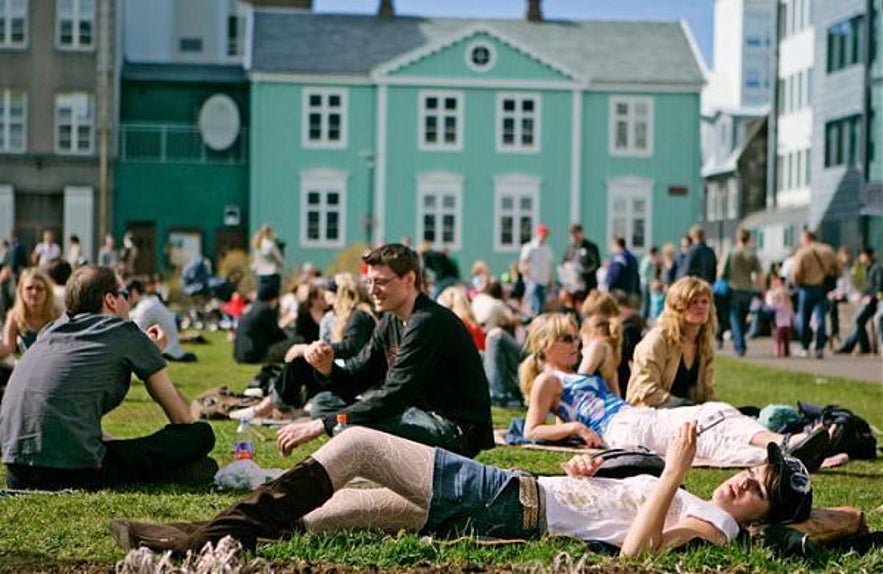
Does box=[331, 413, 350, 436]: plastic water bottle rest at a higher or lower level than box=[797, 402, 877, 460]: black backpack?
higher

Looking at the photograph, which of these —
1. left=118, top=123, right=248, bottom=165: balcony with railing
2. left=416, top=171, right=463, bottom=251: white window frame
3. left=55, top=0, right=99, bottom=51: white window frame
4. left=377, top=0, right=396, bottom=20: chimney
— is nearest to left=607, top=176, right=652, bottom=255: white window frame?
left=416, top=171, right=463, bottom=251: white window frame

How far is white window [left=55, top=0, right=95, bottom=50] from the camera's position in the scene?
5991cm

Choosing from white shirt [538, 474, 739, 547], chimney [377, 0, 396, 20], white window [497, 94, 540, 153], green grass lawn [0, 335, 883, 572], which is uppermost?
chimney [377, 0, 396, 20]

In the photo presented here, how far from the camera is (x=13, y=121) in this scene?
59469 mm

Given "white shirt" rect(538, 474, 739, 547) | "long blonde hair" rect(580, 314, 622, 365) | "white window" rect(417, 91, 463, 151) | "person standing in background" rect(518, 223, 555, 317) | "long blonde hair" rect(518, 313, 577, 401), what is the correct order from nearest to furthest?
1. "white shirt" rect(538, 474, 739, 547)
2. "long blonde hair" rect(518, 313, 577, 401)
3. "long blonde hair" rect(580, 314, 622, 365)
4. "person standing in background" rect(518, 223, 555, 317)
5. "white window" rect(417, 91, 463, 151)

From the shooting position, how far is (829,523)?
7992mm

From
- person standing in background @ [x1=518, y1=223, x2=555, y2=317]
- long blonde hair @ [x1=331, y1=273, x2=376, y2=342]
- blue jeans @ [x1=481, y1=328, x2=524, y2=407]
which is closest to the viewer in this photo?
long blonde hair @ [x1=331, y1=273, x2=376, y2=342]

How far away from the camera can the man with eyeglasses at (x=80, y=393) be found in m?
9.62

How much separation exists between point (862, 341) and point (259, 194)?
32619 mm

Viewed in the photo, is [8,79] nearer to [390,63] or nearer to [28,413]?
[390,63]

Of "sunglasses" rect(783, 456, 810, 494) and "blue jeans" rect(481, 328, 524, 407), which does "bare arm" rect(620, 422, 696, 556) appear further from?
"blue jeans" rect(481, 328, 524, 407)

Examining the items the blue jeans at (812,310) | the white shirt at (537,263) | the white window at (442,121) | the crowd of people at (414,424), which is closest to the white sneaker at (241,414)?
the crowd of people at (414,424)

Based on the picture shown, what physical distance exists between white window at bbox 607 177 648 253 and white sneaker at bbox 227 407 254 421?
45759mm

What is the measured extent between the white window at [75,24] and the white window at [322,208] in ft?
29.7
